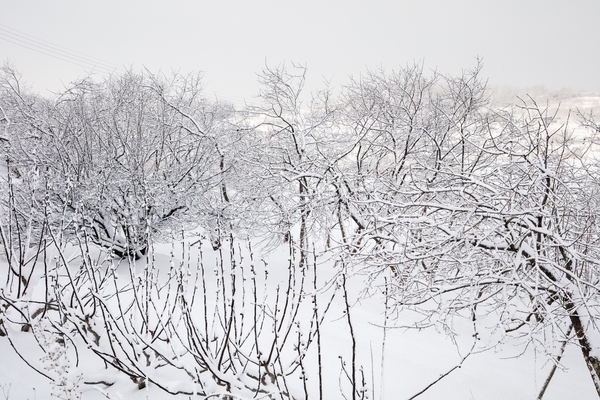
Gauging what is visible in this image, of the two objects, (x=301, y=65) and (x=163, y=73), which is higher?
(x=163, y=73)

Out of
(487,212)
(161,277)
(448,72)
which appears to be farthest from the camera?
(448,72)

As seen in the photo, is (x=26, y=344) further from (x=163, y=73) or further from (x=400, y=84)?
(x=400, y=84)

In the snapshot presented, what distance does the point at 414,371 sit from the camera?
421cm

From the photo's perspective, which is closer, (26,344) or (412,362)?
(26,344)

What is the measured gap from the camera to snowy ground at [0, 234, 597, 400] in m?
2.38

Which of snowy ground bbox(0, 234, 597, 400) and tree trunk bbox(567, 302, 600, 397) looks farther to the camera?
tree trunk bbox(567, 302, 600, 397)

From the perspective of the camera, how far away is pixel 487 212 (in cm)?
311

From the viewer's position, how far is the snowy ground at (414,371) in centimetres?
238

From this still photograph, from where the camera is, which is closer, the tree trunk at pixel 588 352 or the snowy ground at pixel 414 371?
the snowy ground at pixel 414 371

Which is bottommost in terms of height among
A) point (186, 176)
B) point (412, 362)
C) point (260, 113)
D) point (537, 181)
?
point (412, 362)

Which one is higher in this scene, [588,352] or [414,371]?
[588,352]

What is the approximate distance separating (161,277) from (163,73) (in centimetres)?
692

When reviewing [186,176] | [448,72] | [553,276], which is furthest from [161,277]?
[448,72]

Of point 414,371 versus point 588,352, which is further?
point 414,371
